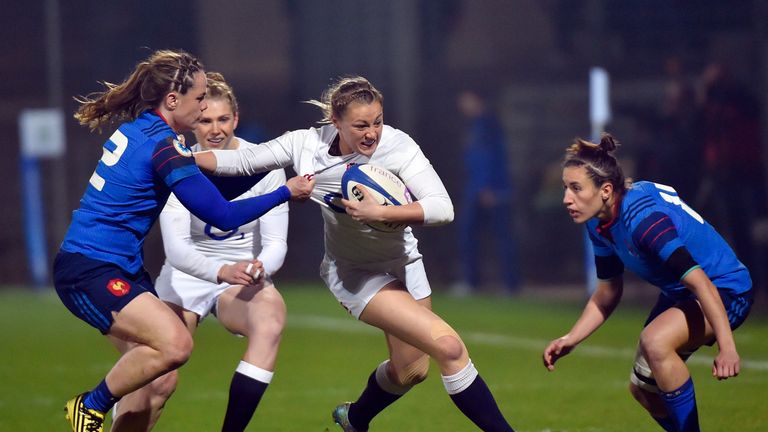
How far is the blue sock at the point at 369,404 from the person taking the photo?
5.50 meters

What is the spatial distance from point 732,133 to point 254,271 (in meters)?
8.10

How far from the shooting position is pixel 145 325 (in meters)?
4.57

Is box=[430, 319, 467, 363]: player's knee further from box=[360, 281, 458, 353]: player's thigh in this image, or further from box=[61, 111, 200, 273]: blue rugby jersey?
box=[61, 111, 200, 273]: blue rugby jersey

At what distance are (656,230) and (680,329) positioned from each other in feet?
1.29

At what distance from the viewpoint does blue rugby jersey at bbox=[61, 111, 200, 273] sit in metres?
4.63

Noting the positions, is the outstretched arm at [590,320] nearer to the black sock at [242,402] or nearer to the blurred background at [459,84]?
the black sock at [242,402]

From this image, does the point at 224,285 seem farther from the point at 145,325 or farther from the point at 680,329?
the point at 680,329

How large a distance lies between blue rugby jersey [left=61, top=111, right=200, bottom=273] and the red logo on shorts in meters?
0.08

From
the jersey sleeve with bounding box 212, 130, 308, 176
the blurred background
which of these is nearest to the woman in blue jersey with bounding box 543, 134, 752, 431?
the jersey sleeve with bounding box 212, 130, 308, 176

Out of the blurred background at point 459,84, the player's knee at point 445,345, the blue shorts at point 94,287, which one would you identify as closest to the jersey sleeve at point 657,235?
the player's knee at point 445,345

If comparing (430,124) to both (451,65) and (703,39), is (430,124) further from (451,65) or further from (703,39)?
(703,39)

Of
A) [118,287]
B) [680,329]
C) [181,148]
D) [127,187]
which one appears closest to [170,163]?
[181,148]

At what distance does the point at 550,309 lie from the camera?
38.8 feet

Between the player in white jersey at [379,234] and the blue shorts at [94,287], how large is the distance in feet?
2.26
